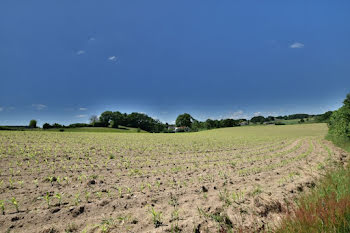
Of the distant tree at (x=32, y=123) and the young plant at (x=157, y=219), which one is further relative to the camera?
the distant tree at (x=32, y=123)

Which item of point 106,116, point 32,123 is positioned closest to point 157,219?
point 32,123

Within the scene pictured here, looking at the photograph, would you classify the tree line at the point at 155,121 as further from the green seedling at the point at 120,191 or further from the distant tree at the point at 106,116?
the green seedling at the point at 120,191

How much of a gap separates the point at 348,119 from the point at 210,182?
21040 millimetres

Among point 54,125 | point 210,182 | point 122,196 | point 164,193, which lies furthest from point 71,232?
point 54,125

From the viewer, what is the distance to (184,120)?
13338 centimetres

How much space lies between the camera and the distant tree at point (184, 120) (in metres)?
133

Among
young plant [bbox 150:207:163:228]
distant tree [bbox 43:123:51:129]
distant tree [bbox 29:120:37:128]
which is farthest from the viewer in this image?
distant tree [bbox 29:120:37:128]

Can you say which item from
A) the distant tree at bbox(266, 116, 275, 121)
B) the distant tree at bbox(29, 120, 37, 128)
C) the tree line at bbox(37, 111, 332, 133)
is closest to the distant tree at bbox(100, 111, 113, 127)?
the tree line at bbox(37, 111, 332, 133)

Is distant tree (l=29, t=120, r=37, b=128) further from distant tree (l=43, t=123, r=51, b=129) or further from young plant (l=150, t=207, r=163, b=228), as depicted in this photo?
young plant (l=150, t=207, r=163, b=228)

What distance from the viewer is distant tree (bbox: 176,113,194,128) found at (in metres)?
133

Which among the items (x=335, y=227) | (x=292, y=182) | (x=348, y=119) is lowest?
(x=292, y=182)

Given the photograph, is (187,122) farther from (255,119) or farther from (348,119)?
(348,119)

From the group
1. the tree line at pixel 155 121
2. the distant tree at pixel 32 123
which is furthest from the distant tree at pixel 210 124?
the distant tree at pixel 32 123

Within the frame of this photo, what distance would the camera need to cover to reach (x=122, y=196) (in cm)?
538
